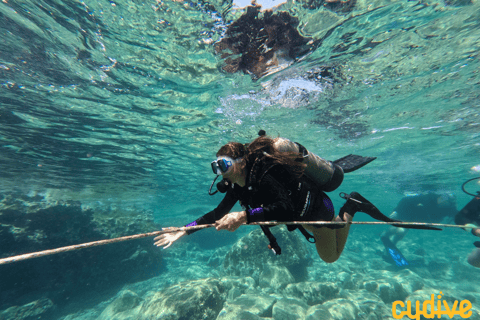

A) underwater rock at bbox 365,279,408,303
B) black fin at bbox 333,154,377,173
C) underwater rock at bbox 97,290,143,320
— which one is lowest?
underwater rock at bbox 365,279,408,303

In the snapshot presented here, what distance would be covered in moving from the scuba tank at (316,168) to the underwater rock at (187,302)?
7.77 metres

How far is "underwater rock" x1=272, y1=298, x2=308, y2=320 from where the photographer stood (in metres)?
7.80

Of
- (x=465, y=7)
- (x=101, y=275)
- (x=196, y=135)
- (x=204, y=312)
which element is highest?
(x=196, y=135)

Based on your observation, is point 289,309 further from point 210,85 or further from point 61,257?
point 61,257

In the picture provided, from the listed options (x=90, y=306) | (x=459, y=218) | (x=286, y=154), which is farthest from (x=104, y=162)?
(x=459, y=218)

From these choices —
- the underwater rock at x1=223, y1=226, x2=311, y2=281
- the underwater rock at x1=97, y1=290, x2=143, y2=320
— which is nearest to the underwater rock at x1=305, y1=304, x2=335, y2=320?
the underwater rock at x1=223, y1=226, x2=311, y2=281

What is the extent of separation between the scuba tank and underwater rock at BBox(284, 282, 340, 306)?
8937 mm

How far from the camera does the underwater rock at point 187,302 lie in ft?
25.2

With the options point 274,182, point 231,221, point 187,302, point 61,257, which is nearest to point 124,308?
point 187,302

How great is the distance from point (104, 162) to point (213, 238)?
1578cm

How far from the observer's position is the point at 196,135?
1319cm

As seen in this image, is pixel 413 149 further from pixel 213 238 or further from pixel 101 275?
pixel 101 275

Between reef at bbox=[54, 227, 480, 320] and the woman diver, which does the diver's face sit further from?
reef at bbox=[54, 227, 480, 320]

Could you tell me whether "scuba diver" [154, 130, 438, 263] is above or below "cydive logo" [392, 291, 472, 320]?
above
